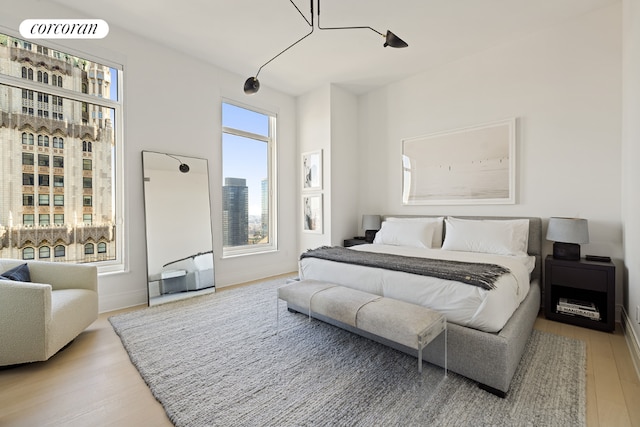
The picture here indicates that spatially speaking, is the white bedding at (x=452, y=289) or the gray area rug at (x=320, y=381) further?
the white bedding at (x=452, y=289)

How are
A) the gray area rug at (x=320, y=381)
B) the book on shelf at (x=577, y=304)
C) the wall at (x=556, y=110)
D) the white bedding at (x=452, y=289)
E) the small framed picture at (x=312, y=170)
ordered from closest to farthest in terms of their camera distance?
the gray area rug at (x=320, y=381)
the white bedding at (x=452, y=289)
the book on shelf at (x=577, y=304)
the wall at (x=556, y=110)
the small framed picture at (x=312, y=170)

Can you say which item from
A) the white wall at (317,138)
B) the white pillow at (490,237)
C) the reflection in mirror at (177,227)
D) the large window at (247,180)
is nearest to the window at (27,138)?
the reflection in mirror at (177,227)

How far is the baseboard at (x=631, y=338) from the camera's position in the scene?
1980mm

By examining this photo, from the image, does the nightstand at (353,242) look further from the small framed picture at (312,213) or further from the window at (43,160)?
the window at (43,160)

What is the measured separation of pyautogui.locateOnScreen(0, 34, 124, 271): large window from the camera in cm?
275

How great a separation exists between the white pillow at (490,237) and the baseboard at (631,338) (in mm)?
913

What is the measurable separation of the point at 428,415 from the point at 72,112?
169 inches

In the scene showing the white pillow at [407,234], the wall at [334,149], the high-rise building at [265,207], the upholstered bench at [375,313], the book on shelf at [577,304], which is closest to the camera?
the upholstered bench at [375,313]

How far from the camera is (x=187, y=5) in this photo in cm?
284

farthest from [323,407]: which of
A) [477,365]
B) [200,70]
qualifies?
[200,70]

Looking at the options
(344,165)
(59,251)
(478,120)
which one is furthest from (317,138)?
(59,251)

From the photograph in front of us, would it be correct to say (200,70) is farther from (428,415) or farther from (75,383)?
(428,415)

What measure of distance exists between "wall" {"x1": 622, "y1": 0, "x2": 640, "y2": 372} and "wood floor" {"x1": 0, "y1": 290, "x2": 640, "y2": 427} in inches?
9.1

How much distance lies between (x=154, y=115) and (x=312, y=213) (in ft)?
8.80
